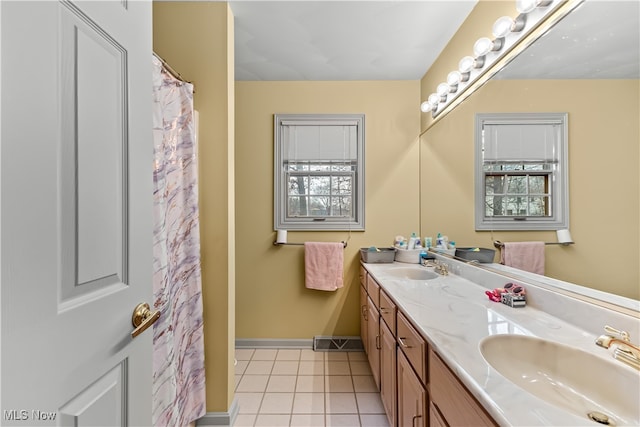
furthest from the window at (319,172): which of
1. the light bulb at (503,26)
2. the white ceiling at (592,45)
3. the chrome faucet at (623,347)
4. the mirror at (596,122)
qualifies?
the chrome faucet at (623,347)

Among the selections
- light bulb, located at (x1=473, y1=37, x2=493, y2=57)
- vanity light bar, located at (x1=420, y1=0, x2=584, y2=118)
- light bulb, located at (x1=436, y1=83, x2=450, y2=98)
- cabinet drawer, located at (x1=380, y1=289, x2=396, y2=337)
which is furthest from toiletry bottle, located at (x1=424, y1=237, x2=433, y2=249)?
light bulb, located at (x1=473, y1=37, x2=493, y2=57)

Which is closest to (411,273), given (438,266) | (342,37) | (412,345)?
(438,266)

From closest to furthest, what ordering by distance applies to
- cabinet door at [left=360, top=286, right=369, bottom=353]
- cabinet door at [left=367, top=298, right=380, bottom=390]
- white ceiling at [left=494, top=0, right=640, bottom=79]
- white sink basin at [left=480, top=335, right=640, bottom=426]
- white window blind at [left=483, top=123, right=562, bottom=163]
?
white sink basin at [left=480, top=335, right=640, bottom=426]
white ceiling at [left=494, top=0, right=640, bottom=79]
white window blind at [left=483, top=123, right=562, bottom=163]
cabinet door at [left=367, top=298, right=380, bottom=390]
cabinet door at [left=360, top=286, right=369, bottom=353]

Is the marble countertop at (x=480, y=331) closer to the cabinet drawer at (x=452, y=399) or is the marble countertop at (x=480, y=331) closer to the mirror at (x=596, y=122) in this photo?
the cabinet drawer at (x=452, y=399)

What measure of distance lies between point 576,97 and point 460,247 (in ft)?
3.95

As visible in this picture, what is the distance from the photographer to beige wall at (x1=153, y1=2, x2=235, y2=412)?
5.57 ft

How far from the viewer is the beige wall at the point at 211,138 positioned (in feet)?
5.57

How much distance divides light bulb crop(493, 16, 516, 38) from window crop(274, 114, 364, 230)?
4.24ft

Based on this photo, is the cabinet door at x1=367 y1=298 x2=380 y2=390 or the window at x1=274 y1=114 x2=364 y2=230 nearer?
the cabinet door at x1=367 y1=298 x2=380 y2=390

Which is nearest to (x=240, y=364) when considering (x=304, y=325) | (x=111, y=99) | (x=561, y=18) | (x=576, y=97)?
(x=304, y=325)

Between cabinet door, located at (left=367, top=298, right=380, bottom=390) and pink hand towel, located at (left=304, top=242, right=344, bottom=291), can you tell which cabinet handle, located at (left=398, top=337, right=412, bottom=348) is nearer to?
Result: cabinet door, located at (left=367, top=298, right=380, bottom=390)

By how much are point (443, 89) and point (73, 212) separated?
2300 millimetres

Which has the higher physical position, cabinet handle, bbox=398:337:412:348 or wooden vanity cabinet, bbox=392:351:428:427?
cabinet handle, bbox=398:337:412:348

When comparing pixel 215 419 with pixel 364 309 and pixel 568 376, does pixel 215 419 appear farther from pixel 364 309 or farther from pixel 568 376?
pixel 568 376
